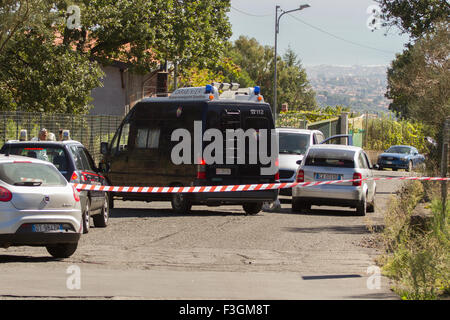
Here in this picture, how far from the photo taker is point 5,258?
12.4 m

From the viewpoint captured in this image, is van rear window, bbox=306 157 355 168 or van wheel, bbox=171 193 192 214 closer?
van wheel, bbox=171 193 192 214

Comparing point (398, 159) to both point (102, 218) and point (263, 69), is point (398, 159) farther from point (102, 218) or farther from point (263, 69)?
point (263, 69)

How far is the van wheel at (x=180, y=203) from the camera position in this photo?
786 inches

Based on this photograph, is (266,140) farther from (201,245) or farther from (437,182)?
(201,245)

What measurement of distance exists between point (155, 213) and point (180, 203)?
709mm

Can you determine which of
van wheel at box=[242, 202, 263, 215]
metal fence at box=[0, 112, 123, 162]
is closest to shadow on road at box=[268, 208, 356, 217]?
van wheel at box=[242, 202, 263, 215]

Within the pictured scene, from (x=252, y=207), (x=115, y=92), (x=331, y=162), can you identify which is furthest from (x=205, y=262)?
(x=115, y=92)

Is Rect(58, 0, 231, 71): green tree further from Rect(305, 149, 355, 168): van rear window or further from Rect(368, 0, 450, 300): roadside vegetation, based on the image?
Rect(305, 149, 355, 168): van rear window

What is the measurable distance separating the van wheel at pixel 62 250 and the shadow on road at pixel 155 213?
6987 millimetres

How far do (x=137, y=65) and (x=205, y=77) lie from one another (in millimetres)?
18667

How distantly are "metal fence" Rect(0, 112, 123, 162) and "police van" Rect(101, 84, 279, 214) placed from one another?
7.86 m

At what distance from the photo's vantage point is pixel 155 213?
20.4 metres

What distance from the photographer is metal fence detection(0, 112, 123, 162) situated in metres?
27.3
